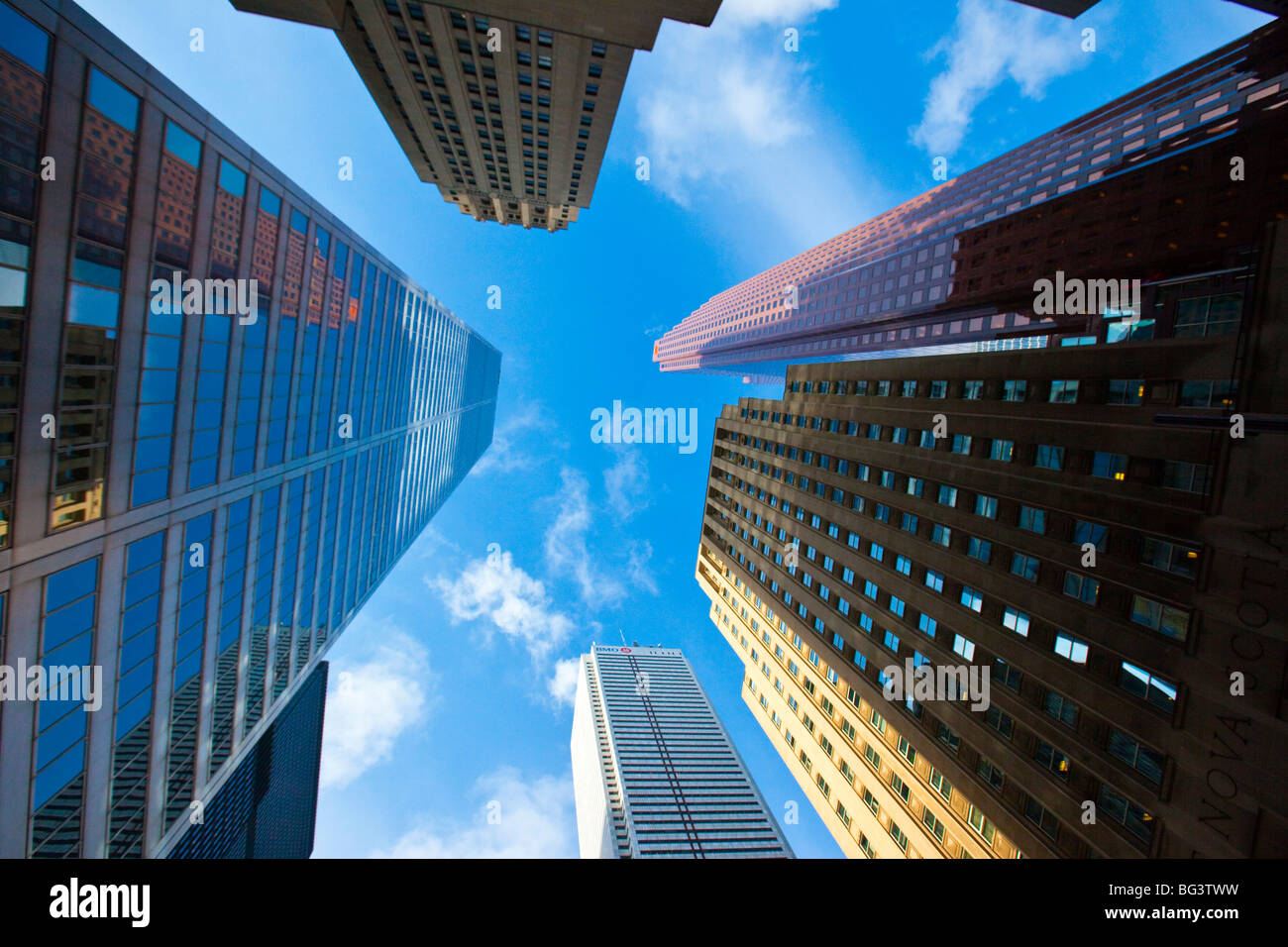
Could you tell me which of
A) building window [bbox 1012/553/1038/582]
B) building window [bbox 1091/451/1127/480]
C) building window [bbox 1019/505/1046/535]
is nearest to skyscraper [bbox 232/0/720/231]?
building window [bbox 1091/451/1127/480]

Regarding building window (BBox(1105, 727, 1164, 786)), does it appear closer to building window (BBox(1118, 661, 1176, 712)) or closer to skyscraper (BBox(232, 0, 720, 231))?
building window (BBox(1118, 661, 1176, 712))

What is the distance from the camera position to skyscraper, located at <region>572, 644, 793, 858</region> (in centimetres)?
11875

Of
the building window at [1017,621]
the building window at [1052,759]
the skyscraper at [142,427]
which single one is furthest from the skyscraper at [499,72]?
the building window at [1052,759]

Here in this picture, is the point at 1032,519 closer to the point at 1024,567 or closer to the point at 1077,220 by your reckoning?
the point at 1024,567

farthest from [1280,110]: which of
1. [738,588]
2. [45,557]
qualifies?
[45,557]

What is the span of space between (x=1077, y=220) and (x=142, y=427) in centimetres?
7523

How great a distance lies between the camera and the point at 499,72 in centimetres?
4375

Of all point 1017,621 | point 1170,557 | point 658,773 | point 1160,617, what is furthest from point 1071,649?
point 658,773

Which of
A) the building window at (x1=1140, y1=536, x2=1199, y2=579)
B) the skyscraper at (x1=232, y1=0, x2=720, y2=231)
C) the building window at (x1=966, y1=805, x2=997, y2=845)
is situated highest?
the skyscraper at (x1=232, y1=0, x2=720, y2=231)

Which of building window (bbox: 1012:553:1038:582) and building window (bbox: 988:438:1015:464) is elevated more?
building window (bbox: 988:438:1015:464)

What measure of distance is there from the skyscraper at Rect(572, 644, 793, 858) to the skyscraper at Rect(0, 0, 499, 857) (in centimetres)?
9999

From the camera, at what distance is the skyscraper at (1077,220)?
4050 cm

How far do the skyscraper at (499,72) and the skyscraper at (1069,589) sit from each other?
82.7ft

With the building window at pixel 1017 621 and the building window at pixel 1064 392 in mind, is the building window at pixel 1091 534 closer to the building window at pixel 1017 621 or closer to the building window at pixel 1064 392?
the building window at pixel 1017 621
